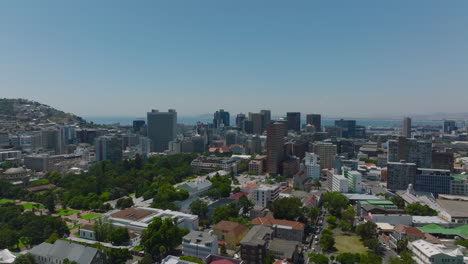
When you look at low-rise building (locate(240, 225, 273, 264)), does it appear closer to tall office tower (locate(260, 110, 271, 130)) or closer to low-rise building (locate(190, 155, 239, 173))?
low-rise building (locate(190, 155, 239, 173))

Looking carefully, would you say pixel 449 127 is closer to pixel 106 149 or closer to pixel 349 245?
pixel 349 245

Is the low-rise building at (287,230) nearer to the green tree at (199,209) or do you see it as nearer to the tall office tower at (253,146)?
the green tree at (199,209)

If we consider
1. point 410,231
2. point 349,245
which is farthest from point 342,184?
point 349,245

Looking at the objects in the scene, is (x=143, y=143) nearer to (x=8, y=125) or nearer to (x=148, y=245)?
(x=8, y=125)

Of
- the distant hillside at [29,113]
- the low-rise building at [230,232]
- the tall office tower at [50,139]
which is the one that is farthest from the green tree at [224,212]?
the distant hillside at [29,113]

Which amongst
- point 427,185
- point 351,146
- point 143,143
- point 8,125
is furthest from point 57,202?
point 8,125

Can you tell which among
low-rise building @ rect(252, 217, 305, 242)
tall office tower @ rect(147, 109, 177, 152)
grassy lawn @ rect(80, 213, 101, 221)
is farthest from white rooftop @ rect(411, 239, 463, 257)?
tall office tower @ rect(147, 109, 177, 152)
